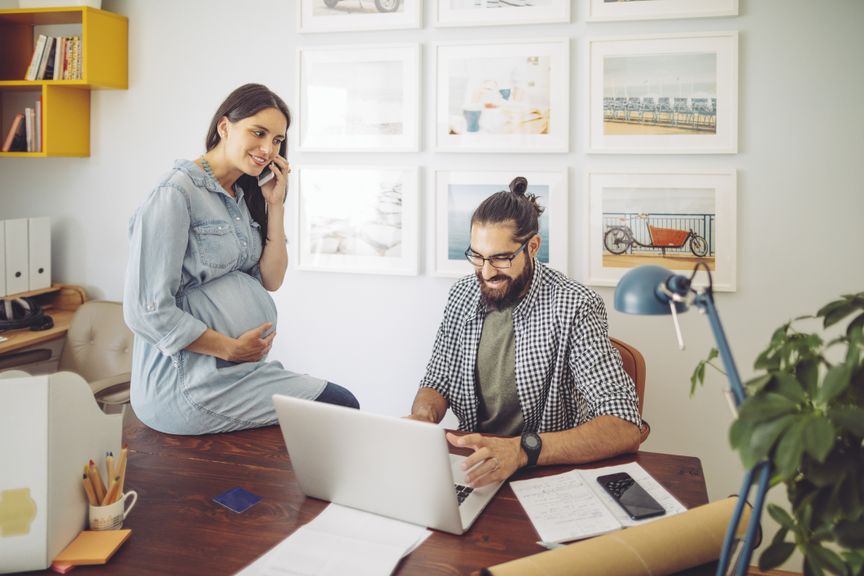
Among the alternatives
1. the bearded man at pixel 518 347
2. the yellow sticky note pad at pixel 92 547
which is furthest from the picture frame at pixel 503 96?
the yellow sticky note pad at pixel 92 547

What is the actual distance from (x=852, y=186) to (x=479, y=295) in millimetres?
1539

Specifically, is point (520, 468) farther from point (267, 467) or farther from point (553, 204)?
point (553, 204)

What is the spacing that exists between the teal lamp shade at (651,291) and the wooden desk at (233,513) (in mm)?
521

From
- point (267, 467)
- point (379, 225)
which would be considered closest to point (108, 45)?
point (379, 225)

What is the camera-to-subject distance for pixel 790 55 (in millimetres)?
2699

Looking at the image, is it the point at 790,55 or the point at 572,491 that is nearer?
the point at 572,491

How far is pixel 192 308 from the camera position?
1.93 meters

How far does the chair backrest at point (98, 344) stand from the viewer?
10.4 ft

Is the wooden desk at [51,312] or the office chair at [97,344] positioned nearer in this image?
the wooden desk at [51,312]

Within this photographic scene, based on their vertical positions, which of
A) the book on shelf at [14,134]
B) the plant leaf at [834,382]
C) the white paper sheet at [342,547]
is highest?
the book on shelf at [14,134]

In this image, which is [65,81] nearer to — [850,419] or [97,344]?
[97,344]

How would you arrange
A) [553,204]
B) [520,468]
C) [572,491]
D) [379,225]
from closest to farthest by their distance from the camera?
1. [572,491]
2. [520,468]
3. [553,204]
4. [379,225]

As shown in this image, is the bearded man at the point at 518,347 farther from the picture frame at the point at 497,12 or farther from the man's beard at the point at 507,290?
the picture frame at the point at 497,12

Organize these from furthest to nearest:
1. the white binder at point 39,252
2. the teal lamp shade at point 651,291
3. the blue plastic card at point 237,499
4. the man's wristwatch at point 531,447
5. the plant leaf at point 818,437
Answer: the white binder at point 39,252 → the man's wristwatch at point 531,447 → the blue plastic card at point 237,499 → the teal lamp shade at point 651,291 → the plant leaf at point 818,437
